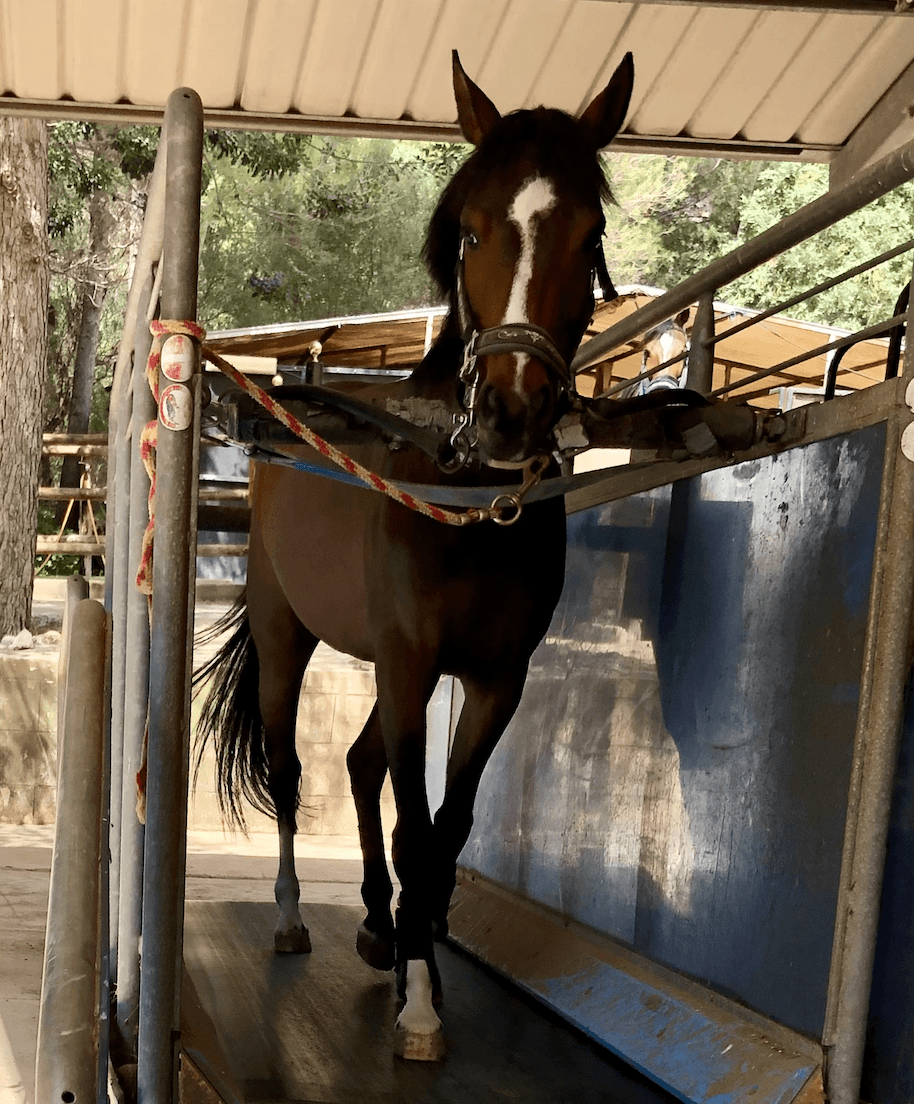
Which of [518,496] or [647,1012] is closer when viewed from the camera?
[518,496]

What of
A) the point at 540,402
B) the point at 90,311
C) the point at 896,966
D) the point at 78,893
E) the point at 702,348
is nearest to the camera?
the point at 78,893

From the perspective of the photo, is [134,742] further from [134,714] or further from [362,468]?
[362,468]

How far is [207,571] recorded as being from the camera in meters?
16.5

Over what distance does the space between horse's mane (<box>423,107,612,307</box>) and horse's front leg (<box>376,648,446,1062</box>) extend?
1.11 m

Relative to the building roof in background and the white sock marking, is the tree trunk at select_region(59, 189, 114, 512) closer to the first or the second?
the building roof in background

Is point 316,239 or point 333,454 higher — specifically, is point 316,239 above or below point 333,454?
above

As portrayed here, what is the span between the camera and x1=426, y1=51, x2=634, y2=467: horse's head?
2631 millimetres

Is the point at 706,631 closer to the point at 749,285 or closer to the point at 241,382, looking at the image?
the point at 241,382

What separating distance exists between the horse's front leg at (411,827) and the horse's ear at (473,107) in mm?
1388

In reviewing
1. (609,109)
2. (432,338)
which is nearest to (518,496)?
(609,109)

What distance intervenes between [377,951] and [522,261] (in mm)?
2299

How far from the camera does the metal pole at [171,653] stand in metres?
2.28

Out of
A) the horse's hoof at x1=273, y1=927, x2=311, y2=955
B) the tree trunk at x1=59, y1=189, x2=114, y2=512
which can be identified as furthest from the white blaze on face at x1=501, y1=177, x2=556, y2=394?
the tree trunk at x1=59, y1=189, x2=114, y2=512

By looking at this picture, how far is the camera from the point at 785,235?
3.27 meters
